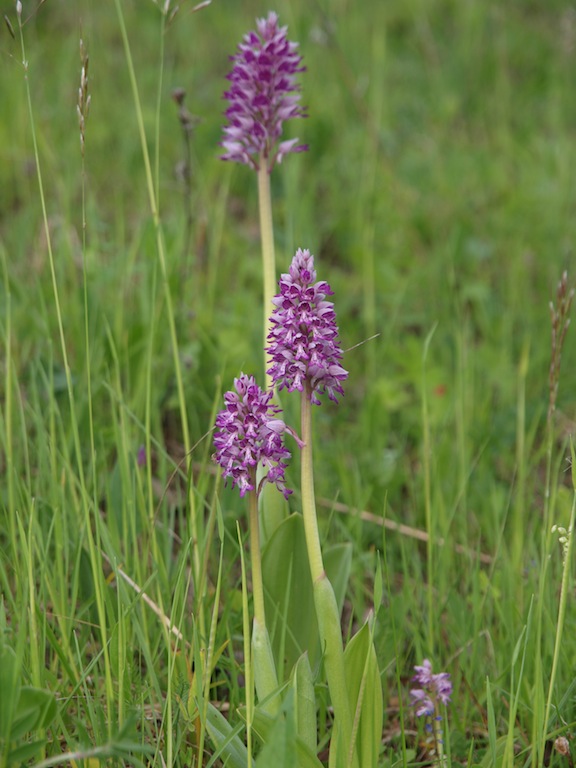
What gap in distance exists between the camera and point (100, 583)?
5.62ft

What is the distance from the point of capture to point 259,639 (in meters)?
1.59

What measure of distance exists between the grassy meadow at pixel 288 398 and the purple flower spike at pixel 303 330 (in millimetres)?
303

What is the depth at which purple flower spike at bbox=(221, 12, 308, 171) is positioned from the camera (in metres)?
1.94

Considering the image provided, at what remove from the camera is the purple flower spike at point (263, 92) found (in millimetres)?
1937

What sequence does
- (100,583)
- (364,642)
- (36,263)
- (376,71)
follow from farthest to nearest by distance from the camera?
(376,71), (36,263), (100,583), (364,642)

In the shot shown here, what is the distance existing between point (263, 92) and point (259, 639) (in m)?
1.18

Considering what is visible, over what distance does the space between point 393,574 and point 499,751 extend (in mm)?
845

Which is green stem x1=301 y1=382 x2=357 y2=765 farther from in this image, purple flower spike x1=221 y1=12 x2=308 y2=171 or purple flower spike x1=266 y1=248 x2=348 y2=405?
purple flower spike x1=221 y1=12 x2=308 y2=171

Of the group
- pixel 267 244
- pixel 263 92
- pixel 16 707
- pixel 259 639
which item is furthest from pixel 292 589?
pixel 263 92

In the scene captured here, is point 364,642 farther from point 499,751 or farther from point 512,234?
point 512,234

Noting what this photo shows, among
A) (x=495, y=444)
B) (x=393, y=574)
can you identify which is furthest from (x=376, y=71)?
(x=393, y=574)

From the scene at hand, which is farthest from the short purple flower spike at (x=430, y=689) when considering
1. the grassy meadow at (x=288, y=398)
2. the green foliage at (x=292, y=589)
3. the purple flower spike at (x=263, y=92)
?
the purple flower spike at (x=263, y=92)

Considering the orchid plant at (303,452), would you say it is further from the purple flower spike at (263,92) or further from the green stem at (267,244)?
the purple flower spike at (263,92)

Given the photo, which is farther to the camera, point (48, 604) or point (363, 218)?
point (363, 218)
